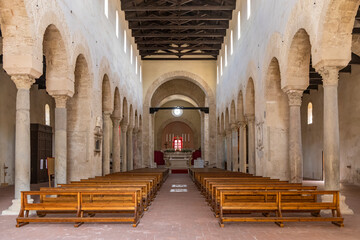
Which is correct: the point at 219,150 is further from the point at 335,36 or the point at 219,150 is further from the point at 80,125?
the point at 335,36

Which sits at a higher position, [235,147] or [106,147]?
[106,147]

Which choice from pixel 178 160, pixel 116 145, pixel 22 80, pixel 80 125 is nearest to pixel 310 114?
pixel 116 145

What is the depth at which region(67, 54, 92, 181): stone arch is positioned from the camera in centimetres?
1420

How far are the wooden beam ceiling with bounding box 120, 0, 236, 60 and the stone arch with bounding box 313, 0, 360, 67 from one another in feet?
44.3

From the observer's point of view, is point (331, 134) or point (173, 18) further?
point (173, 18)

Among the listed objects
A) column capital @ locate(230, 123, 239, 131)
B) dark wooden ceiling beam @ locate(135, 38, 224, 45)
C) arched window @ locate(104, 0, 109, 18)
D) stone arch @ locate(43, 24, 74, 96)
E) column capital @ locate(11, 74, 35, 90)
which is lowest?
column capital @ locate(230, 123, 239, 131)

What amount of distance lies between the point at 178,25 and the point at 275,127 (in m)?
13.4

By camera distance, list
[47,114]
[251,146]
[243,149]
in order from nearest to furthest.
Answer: [251,146], [243,149], [47,114]

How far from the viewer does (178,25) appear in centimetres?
2573

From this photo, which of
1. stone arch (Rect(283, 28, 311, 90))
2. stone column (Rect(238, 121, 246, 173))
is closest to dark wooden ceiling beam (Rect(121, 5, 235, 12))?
stone column (Rect(238, 121, 246, 173))

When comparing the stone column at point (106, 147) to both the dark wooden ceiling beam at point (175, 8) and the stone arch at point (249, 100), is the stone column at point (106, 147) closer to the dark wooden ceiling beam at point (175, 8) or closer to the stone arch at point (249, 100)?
the stone arch at point (249, 100)

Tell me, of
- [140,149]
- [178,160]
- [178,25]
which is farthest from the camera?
A: [178,160]

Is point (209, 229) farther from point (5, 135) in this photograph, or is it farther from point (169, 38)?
point (169, 38)

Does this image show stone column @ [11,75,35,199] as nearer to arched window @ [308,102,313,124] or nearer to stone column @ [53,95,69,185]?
stone column @ [53,95,69,185]
